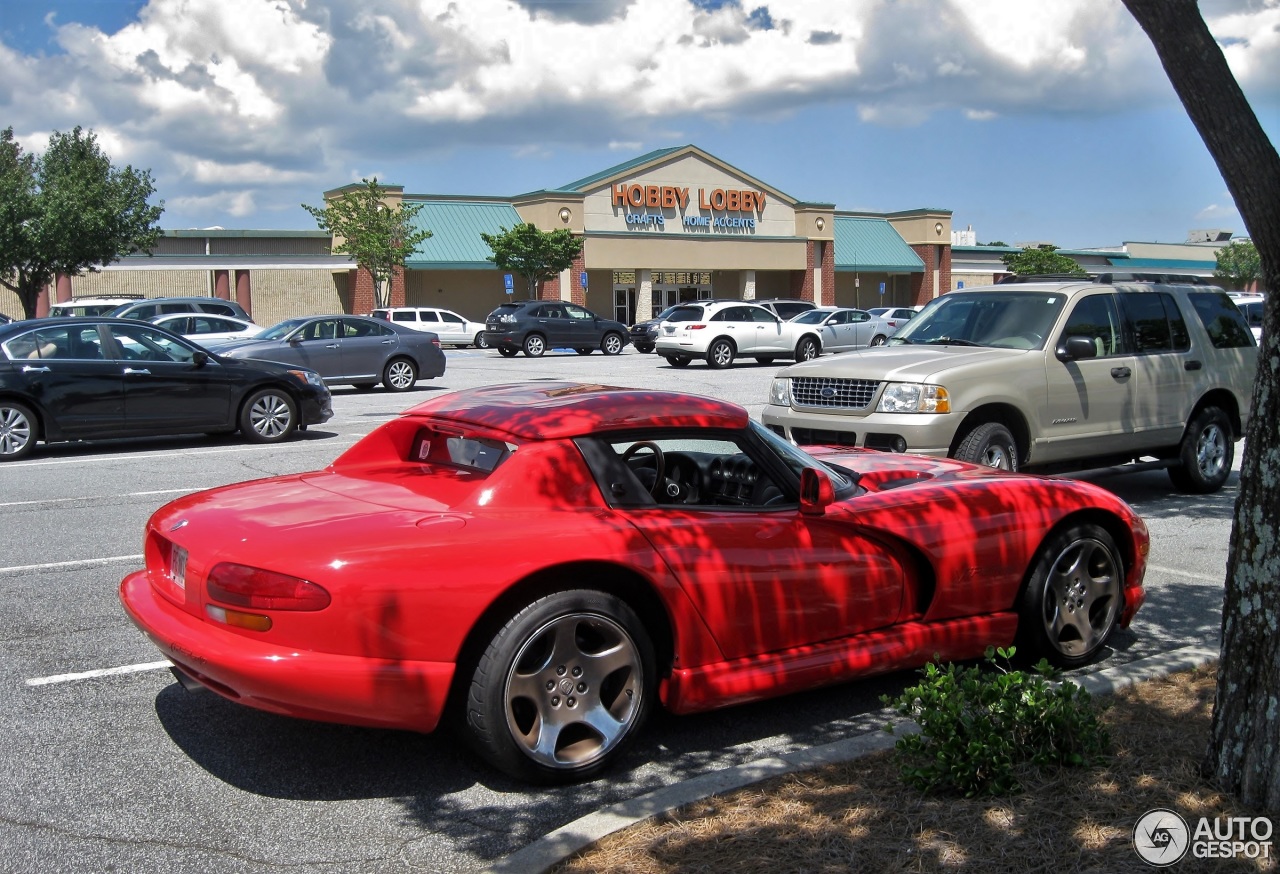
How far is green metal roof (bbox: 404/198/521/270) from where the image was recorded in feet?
172

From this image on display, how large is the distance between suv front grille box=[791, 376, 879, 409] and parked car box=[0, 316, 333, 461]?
7.16m

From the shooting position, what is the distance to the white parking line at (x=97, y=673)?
5.29 metres

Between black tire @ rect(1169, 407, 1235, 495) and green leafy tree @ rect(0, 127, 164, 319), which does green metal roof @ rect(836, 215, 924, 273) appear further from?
black tire @ rect(1169, 407, 1235, 495)

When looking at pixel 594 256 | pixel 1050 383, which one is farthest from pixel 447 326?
pixel 1050 383

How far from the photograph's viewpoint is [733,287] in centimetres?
6103

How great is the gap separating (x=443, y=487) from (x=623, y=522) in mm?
783

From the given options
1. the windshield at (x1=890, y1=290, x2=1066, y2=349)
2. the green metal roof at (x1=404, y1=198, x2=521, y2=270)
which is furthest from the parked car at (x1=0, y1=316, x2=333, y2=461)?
the green metal roof at (x1=404, y1=198, x2=521, y2=270)

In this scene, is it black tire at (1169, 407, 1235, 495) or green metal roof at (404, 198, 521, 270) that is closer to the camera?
black tire at (1169, 407, 1235, 495)

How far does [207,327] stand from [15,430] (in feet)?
45.9

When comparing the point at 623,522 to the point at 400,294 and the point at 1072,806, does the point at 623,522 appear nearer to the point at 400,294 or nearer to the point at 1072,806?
the point at 1072,806

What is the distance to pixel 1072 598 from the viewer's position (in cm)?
535

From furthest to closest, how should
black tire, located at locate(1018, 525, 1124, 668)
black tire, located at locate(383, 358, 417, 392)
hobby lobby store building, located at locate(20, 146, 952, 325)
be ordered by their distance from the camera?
1. hobby lobby store building, located at locate(20, 146, 952, 325)
2. black tire, located at locate(383, 358, 417, 392)
3. black tire, located at locate(1018, 525, 1124, 668)

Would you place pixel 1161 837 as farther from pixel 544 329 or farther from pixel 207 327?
pixel 544 329

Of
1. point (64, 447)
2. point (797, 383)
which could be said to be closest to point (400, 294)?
point (64, 447)
